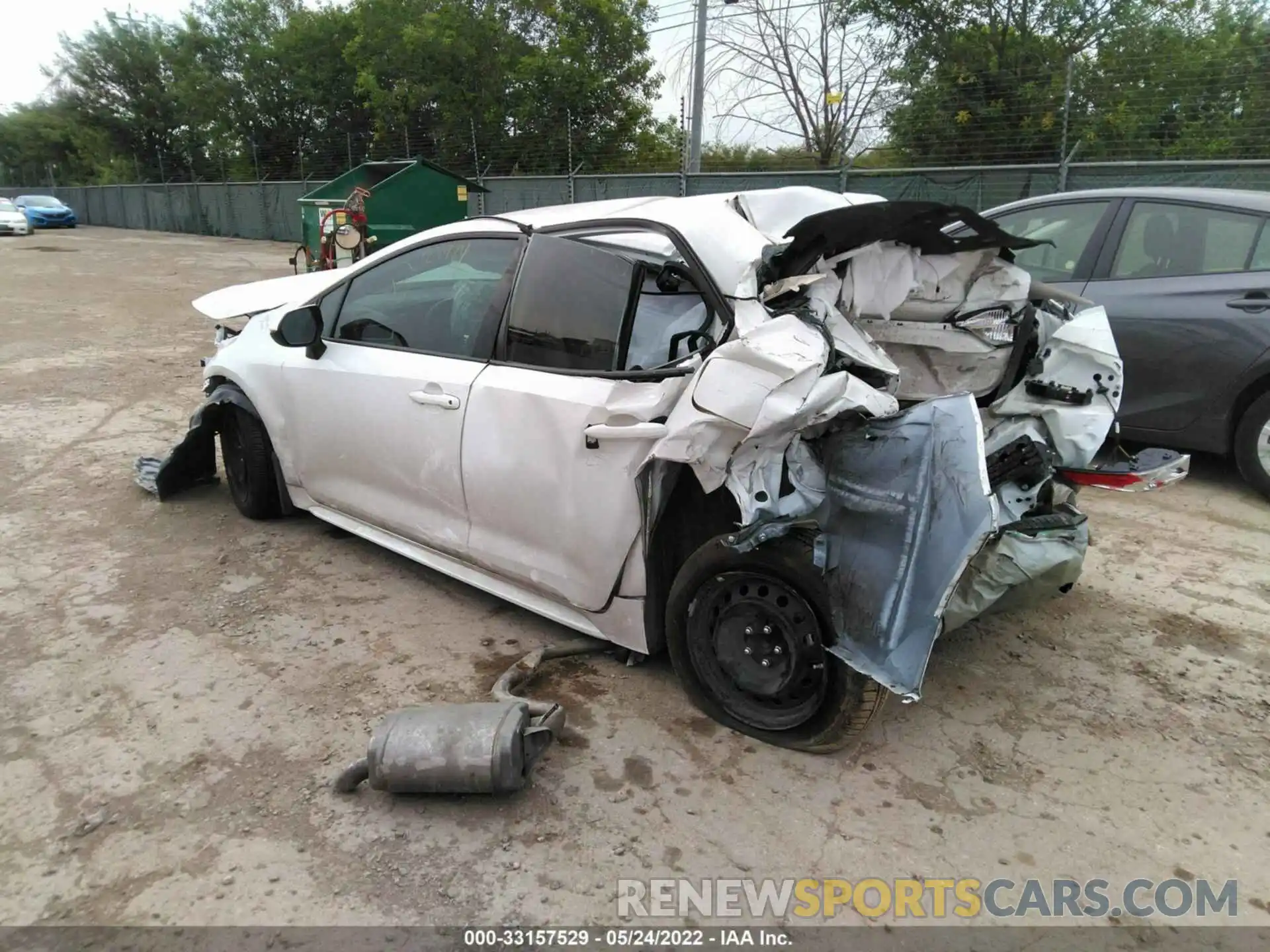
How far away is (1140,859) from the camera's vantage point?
242 centimetres

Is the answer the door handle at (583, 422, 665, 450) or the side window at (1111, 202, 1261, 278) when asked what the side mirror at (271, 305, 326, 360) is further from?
the side window at (1111, 202, 1261, 278)

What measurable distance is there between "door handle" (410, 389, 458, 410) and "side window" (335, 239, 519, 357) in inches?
7.3

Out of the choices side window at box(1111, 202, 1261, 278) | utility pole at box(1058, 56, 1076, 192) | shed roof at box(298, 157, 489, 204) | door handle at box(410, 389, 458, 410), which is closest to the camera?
door handle at box(410, 389, 458, 410)

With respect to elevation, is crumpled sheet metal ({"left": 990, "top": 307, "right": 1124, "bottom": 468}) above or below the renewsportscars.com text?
above

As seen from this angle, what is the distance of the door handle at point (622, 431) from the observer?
2865 millimetres

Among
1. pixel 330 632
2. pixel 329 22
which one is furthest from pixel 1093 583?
pixel 329 22

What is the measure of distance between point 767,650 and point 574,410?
3.34 feet

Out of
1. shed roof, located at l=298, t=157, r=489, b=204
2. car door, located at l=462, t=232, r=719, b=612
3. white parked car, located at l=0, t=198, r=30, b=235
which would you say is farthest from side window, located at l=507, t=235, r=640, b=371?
white parked car, located at l=0, t=198, r=30, b=235

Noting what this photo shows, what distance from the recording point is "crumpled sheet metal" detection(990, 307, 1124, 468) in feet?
9.89

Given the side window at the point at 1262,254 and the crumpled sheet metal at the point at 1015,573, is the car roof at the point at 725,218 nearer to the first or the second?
the crumpled sheet metal at the point at 1015,573

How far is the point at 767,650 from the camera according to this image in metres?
2.85

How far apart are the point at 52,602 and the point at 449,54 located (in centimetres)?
2620

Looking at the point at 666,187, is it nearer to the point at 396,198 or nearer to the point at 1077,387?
the point at 396,198

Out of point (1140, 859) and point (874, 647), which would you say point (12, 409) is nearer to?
point (874, 647)
